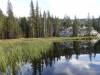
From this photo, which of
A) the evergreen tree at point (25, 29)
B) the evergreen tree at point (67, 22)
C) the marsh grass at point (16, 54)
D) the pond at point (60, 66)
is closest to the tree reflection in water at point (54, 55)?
the pond at point (60, 66)

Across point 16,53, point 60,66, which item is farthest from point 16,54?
point 60,66

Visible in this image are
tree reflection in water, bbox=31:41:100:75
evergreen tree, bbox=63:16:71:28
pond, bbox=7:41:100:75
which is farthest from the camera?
evergreen tree, bbox=63:16:71:28

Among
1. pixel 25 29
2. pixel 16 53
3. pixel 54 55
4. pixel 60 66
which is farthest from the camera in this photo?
pixel 25 29

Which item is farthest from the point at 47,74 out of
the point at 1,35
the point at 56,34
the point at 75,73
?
the point at 56,34

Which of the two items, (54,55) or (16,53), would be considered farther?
(54,55)

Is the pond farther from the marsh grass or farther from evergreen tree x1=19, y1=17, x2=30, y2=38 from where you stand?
evergreen tree x1=19, y1=17, x2=30, y2=38

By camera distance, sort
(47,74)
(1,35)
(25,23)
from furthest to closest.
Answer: (25,23)
(1,35)
(47,74)

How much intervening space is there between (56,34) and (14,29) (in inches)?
1662

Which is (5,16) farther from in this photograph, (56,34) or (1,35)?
(56,34)

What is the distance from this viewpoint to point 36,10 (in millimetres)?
99688

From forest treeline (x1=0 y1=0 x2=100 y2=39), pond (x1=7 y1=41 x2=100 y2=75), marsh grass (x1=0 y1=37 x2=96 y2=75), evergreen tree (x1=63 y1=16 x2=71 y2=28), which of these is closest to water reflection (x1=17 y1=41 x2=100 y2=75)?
pond (x1=7 y1=41 x2=100 y2=75)

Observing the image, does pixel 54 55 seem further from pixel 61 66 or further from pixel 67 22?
pixel 67 22

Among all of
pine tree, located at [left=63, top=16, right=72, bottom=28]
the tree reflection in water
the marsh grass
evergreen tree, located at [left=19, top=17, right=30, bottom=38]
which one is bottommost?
the tree reflection in water

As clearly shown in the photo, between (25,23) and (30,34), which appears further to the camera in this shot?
(25,23)
